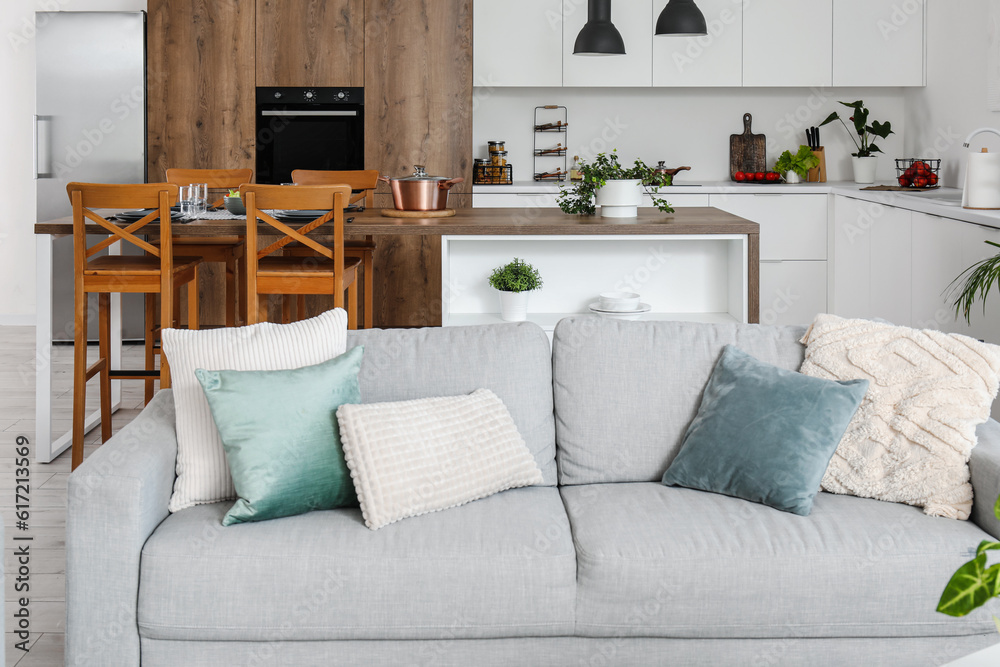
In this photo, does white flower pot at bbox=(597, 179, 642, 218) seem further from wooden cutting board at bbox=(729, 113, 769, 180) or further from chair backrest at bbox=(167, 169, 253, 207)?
wooden cutting board at bbox=(729, 113, 769, 180)

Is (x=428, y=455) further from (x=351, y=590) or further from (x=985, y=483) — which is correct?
(x=985, y=483)

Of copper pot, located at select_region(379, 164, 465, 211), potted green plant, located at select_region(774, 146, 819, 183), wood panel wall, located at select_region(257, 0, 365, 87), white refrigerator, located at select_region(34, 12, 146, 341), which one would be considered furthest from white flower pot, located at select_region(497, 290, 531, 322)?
potted green plant, located at select_region(774, 146, 819, 183)

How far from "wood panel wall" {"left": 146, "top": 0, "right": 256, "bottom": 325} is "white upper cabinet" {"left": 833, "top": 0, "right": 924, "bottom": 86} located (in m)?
3.60

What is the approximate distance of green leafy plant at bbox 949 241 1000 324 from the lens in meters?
3.07

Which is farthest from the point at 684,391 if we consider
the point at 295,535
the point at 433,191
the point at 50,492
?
the point at 50,492

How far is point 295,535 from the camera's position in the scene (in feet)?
6.41

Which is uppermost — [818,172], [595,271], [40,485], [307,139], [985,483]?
[307,139]

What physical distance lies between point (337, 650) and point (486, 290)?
2.15m

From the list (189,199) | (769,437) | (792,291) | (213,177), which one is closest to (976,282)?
(769,437)

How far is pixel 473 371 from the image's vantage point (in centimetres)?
237

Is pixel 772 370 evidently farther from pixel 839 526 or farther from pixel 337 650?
pixel 337 650

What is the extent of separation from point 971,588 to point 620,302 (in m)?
2.62

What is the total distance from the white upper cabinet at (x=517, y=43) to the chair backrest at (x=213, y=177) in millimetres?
1865

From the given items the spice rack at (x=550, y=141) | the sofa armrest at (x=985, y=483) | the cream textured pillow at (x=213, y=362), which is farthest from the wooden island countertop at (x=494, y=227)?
the spice rack at (x=550, y=141)
